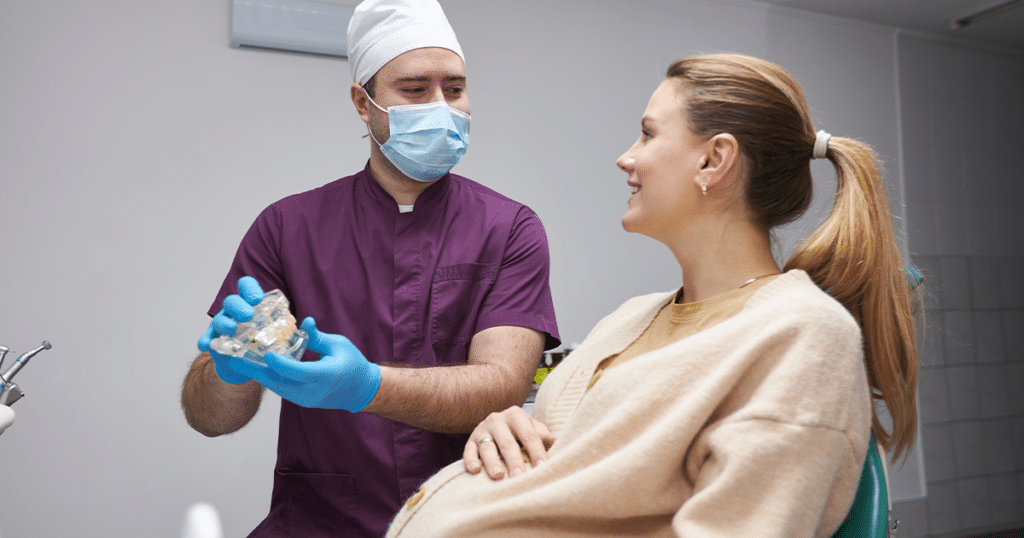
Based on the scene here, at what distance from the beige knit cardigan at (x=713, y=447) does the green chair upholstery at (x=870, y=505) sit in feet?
0.13

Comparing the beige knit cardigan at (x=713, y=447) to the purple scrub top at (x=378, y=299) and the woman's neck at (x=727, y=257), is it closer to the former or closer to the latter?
the woman's neck at (x=727, y=257)

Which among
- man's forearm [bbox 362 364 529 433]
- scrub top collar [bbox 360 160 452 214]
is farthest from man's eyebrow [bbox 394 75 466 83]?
man's forearm [bbox 362 364 529 433]

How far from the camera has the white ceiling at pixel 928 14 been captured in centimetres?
374

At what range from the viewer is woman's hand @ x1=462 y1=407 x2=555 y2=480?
1060 millimetres

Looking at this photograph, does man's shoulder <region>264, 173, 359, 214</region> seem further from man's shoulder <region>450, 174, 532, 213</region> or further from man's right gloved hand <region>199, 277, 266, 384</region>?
man's right gloved hand <region>199, 277, 266, 384</region>

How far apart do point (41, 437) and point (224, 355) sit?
1868 millimetres

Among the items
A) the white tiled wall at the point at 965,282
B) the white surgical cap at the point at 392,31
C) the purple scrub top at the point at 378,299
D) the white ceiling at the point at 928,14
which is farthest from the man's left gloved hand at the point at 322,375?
the white tiled wall at the point at 965,282

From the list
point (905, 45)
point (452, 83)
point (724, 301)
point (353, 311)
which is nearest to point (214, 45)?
point (452, 83)

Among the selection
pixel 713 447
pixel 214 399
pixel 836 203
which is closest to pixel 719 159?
pixel 836 203

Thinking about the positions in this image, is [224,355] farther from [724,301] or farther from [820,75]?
[820,75]

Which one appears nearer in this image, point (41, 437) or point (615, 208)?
point (41, 437)

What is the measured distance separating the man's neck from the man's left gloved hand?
1.84ft

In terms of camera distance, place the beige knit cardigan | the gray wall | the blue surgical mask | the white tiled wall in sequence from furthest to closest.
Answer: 1. the white tiled wall
2. the gray wall
3. the blue surgical mask
4. the beige knit cardigan

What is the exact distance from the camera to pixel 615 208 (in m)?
3.38
